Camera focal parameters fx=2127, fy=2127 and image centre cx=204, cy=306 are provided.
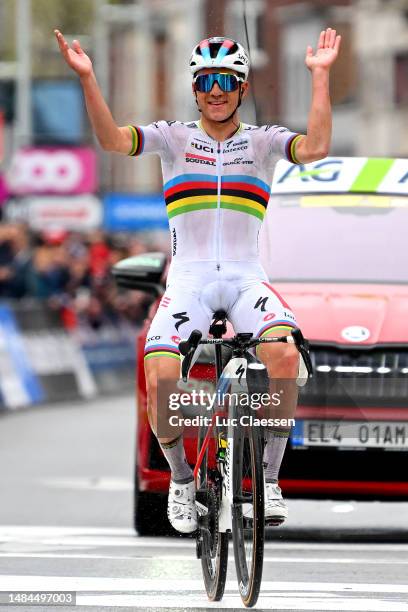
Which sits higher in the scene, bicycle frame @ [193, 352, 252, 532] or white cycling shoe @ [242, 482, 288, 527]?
bicycle frame @ [193, 352, 252, 532]

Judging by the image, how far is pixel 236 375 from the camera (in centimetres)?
805

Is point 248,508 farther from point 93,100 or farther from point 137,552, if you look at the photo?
point 137,552

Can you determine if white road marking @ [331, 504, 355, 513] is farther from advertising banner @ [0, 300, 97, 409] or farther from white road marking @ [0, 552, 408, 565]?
advertising banner @ [0, 300, 97, 409]

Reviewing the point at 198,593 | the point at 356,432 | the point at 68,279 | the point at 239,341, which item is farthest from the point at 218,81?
the point at 68,279

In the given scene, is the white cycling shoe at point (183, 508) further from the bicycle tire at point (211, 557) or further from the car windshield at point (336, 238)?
the car windshield at point (336, 238)

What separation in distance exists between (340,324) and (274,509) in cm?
230

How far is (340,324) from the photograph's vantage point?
33.6ft

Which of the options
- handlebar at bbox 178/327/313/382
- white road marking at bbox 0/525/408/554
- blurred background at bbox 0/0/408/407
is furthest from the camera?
blurred background at bbox 0/0/408/407

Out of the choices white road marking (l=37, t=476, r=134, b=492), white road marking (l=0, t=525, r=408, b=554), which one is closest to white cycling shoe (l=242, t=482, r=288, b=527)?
white road marking (l=0, t=525, r=408, b=554)

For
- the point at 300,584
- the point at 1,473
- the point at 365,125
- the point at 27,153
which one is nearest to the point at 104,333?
the point at 1,473

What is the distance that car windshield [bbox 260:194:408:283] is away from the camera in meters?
11.1

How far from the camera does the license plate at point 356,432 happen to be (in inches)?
396

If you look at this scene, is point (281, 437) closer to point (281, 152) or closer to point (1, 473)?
point (281, 152)

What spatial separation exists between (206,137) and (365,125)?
163 ft
